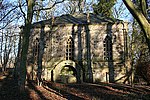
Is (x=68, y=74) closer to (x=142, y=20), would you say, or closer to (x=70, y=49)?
(x=70, y=49)

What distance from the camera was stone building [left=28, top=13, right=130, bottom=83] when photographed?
2941 centimetres

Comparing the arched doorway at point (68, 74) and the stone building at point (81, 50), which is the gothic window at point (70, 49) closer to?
the stone building at point (81, 50)

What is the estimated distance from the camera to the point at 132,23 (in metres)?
36.0

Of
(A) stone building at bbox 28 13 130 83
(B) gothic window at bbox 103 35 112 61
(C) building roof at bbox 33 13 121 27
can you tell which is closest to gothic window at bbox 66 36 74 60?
(A) stone building at bbox 28 13 130 83

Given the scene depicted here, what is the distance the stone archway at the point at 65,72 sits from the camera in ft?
94.8

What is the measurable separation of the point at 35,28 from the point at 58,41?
3.94 meters

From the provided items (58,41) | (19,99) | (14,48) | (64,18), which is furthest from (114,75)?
(14,48)

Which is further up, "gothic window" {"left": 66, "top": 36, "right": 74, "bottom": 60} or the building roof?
the building roof

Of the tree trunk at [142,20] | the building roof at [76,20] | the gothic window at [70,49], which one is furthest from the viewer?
the building roof at [76,20]

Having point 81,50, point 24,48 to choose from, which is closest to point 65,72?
point 81,50

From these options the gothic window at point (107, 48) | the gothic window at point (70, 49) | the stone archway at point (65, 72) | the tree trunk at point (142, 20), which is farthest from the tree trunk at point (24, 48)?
the gothic window at point (107, 48)

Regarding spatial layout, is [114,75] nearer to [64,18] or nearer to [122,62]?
[122,62]

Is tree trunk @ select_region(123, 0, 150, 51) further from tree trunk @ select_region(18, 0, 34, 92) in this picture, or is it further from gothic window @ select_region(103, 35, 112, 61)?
gothic window @ select_region(103, 35, 112, 61)

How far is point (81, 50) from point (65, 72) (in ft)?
12.2
